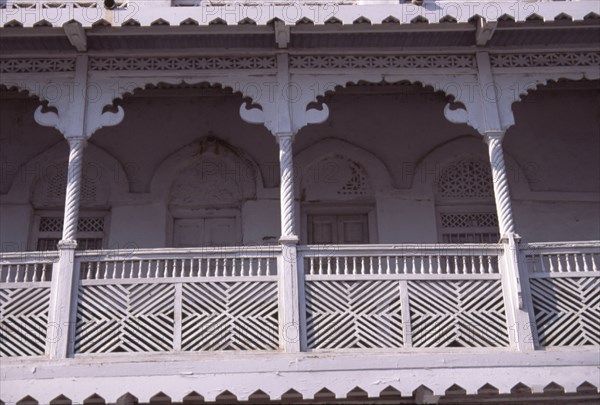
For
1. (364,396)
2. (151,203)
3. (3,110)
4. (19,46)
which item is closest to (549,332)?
(364,396)

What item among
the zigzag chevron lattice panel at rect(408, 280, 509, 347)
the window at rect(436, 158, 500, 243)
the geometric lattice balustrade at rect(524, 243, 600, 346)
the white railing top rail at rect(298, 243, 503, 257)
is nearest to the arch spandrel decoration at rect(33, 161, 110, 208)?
the white railing top rail at rect(298, 243, 503, 257)

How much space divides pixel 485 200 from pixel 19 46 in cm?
638

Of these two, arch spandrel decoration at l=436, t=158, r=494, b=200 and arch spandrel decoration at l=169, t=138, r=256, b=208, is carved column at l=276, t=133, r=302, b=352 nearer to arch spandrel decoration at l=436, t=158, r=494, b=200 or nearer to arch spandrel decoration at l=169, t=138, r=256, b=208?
arch spandrel decoration at l=169, t=138, r=256, b=208

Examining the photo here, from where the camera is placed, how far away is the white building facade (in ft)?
26.3

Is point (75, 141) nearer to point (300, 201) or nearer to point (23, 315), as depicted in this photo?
point (23, 315)

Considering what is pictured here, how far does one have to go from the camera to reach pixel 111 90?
30.6 ft

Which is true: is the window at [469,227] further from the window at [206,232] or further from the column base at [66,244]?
the column base at [66,244]

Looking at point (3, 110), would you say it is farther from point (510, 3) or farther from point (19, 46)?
point (510, 3)

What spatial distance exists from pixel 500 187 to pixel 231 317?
3.31m

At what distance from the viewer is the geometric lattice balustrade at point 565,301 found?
27.1 feet

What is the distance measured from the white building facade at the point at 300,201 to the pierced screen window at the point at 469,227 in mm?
28

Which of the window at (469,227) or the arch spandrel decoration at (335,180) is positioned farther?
the arch spandrel decoration at (335,180)

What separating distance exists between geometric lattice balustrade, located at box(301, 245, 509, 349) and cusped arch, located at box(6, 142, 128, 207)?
151 inches

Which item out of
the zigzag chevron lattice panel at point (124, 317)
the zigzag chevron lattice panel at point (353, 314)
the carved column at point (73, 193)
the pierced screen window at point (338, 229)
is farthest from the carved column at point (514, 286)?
the carved column at point (73, 193)
